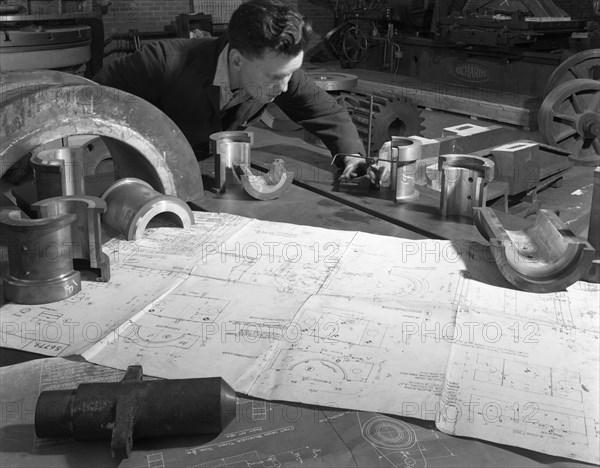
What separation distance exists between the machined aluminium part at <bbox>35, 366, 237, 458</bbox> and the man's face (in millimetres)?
1391

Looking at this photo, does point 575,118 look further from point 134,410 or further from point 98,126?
point 134,410

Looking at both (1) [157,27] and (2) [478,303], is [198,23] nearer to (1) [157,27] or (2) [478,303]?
(1) [157,27]

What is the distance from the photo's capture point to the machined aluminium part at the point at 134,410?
1.04m

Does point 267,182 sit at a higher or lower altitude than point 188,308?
higher

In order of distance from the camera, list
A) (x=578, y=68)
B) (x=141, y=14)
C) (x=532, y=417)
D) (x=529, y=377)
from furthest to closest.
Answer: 1. (x=141, y=14)
2. (x=578, y=68)
3. (x=529, y=377)
4. (x=532, y=417)

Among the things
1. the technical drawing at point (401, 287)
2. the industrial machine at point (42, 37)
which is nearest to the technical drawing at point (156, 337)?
the technical drawing at point (401, 287)

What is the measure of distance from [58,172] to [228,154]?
63 cm

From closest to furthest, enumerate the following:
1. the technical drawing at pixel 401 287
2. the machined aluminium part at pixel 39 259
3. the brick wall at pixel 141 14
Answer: the machined aluminium part at pixel 39 259
the technical drawing at pixel 401 287
the brick wall at pixel 141 14

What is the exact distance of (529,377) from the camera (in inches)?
49.9

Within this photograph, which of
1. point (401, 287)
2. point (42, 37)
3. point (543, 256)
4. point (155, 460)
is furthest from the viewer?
point (42, 37)

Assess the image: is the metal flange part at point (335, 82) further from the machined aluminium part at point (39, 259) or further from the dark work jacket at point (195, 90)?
the machined aluminium part at point (39, 259)

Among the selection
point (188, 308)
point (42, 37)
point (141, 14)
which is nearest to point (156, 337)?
point (188, 308)

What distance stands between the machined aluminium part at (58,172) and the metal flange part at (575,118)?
3108 millimetres

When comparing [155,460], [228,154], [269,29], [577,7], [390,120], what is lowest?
[155,460]
